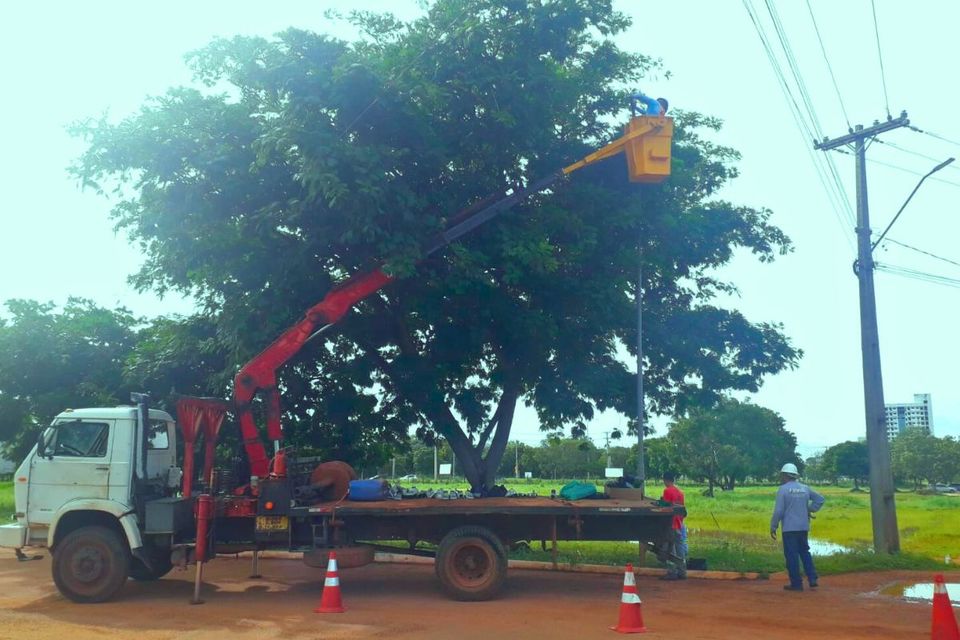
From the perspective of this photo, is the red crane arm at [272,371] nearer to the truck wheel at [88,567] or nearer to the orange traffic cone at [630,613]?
the truck wheel at [88,567]

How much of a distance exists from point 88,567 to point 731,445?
60.3 m

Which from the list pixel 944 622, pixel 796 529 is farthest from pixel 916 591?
pixel 944 622

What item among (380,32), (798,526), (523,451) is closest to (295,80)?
(380,32)

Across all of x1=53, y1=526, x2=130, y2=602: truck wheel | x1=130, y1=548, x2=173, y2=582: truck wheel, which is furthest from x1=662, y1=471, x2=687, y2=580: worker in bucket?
x1=53, y1=526, x2=130, y2=602: truck wheel

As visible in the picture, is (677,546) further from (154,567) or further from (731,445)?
(731,445)

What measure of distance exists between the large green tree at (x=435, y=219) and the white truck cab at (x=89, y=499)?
3.50 m

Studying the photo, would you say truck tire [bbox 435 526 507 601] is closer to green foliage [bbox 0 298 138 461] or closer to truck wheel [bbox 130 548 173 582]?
truck wheel [bbox 130 548 173 582]

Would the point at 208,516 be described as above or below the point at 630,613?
above

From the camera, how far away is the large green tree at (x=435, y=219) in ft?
44.4

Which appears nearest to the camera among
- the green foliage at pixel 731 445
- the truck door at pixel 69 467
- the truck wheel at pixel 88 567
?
the truck wheel at pixel 88 567

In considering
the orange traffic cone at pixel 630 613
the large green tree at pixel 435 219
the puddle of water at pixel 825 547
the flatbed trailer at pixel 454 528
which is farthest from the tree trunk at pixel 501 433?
the orange traffic cone at pixel 630 613

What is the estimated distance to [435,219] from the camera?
46.5ft

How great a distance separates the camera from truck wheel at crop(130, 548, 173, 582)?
12.1 meters

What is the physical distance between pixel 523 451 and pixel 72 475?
271 ft
